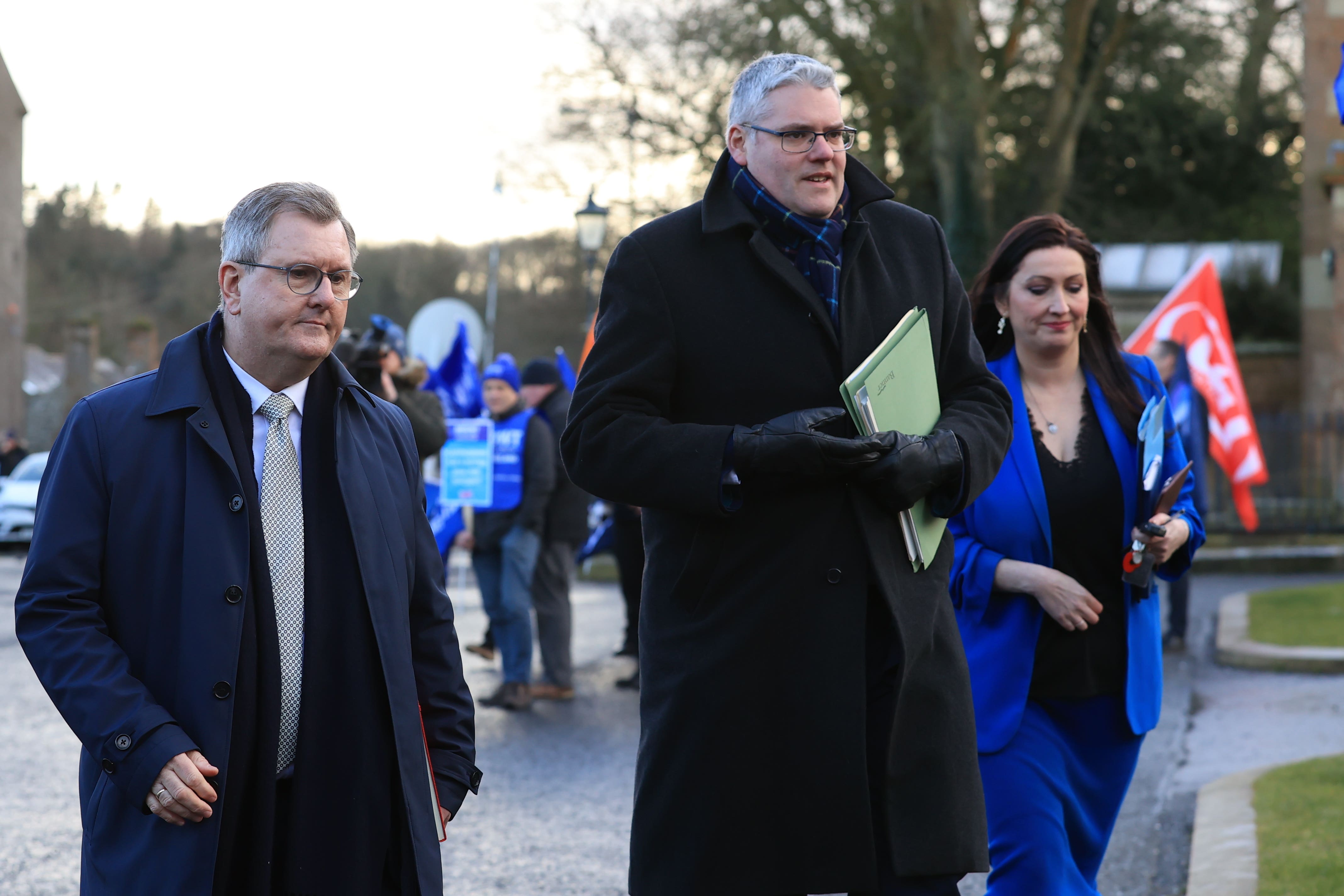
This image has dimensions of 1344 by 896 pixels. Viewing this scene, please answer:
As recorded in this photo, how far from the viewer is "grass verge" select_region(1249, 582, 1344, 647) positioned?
1048 centimetres

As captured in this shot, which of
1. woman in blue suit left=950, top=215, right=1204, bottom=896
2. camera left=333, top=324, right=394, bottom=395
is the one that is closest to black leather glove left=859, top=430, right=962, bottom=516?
woman in blue suit left=950, top=215, right=1204, bottom=896

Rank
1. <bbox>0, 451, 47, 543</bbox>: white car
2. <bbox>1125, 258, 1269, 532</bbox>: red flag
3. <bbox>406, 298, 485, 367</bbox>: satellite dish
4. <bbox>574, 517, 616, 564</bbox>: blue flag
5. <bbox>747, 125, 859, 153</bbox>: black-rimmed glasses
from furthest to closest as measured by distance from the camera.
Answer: <bbox>0, 451, 47, 543</bbox>: white car
<bbox>406, 298, 485, 367</bbox>: satellite dish
<bbox>1125, 258, 1269, 532</bbox>: red flag
<bbox>574, 517, 616, 564</bbox>: blue flag
<bbox>747, 125, 859, 153</bbox>: black-rimmed glasses

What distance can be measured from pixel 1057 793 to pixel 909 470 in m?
1.33

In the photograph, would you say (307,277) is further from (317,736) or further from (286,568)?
(317,736)

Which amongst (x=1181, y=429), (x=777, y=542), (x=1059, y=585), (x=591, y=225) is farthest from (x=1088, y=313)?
(x=591, y=225)

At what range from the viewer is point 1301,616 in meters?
11.8

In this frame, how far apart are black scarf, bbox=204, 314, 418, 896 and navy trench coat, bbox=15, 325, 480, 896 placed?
1.4 inches

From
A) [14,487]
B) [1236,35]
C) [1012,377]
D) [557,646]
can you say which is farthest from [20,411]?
[1012,377]

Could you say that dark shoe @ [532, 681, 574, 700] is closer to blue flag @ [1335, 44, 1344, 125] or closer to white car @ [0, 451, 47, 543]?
blue flag @ [1335, 44, 1344, 125]

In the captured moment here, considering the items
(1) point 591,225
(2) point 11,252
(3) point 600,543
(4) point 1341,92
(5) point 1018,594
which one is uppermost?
(2) point 11,252

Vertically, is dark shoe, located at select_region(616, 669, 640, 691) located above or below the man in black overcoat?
below

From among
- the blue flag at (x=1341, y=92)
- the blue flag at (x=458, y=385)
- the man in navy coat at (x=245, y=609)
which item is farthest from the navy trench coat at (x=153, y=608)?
the blue flag at (x=458, y=385)

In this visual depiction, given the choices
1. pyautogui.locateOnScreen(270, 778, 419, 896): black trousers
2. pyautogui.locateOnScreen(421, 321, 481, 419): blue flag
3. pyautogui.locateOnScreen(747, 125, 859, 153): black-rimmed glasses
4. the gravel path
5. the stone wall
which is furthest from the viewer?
the stone wall

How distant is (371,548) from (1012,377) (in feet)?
6.49
